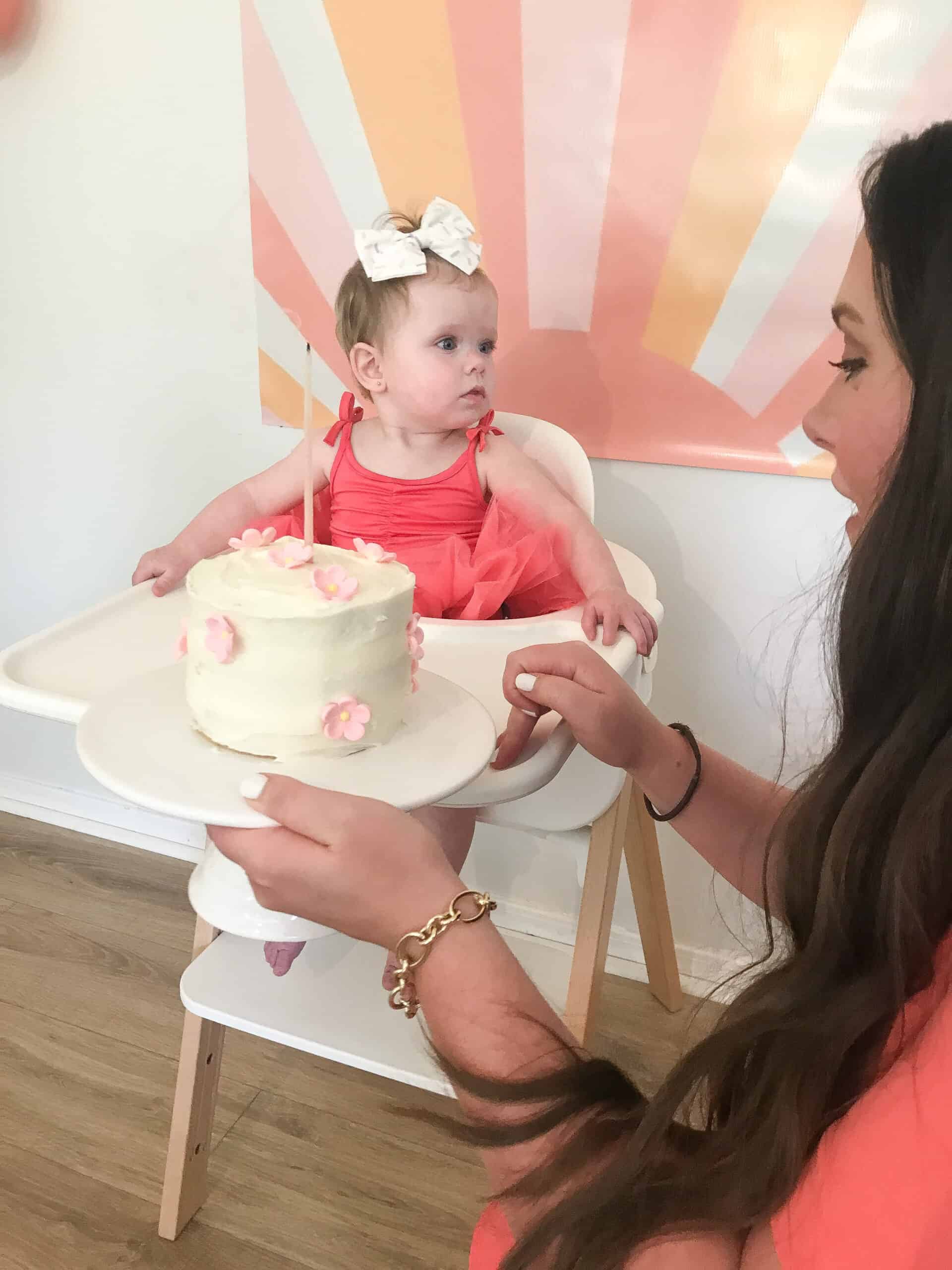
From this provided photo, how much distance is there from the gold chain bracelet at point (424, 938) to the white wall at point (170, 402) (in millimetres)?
789

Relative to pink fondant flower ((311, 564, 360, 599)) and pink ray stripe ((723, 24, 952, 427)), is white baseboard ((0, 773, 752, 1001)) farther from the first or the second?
pink fondant flower ((311, 564, 360, 599))

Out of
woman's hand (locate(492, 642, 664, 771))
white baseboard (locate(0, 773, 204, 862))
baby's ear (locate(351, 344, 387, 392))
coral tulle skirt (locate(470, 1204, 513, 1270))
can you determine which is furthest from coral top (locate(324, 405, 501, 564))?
white baseboard (locate(0, 773, 204, 862))

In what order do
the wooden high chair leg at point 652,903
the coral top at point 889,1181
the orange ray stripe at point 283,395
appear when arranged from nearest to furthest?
the coral top at point 889,1181 → the wooden high chair leg at point 652,903 → the orange ray stripe at point 283,395

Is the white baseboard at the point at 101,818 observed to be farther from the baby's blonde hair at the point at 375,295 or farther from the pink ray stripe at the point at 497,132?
the pink ray stripe at the point at 497,132

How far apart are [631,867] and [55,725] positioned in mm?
1113

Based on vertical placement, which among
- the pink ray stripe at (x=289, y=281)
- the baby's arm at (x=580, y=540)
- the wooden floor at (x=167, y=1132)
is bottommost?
the wooden floor at (x=167, y=1132)

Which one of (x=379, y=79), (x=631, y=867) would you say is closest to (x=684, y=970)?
(x=631, y=867)

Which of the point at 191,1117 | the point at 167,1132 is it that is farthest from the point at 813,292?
the point at 167,1132

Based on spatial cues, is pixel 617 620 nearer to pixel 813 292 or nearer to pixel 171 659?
pixel 171 659

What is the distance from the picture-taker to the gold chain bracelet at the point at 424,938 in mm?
557

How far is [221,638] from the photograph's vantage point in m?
0.54

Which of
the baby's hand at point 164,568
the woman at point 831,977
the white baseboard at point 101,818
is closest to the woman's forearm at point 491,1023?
the woman at point 831,977

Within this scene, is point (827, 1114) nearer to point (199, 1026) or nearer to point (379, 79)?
point (199, 1026)

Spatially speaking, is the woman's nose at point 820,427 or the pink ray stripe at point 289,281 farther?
the pink ray stripe at point 289,281
